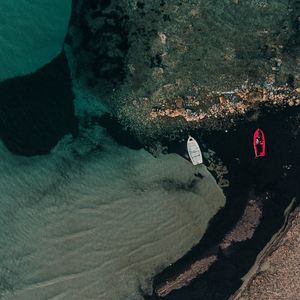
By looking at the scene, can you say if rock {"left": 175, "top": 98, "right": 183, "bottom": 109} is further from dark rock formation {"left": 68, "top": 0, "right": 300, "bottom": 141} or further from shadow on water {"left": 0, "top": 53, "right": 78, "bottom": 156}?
shadow on water {"left": 0, "top": 53, "right": 78, "bottom": 156}

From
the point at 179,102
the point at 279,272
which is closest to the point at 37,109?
the point at 179,102

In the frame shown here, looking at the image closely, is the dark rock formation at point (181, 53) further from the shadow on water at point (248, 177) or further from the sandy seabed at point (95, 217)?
the sandy seabed at point (95, 217)

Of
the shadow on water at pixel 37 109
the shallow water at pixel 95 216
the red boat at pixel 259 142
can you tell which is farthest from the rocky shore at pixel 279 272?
the shadow on water at pixel 37 109

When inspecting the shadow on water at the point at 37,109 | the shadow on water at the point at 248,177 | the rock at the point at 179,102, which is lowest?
the shadow on water at the point at 248,177

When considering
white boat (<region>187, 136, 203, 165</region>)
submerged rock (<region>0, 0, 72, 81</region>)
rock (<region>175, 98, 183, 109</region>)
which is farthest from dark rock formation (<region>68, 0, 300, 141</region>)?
white boat (<region>187, 136, 203, 165</region>)

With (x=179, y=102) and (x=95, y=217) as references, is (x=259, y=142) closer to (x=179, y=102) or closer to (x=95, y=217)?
(x=179, y=102)

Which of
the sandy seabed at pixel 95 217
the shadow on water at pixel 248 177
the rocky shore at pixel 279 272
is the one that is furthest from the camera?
the shadow on water at pixel 248 177

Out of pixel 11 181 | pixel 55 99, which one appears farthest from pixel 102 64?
pixel 11 181
